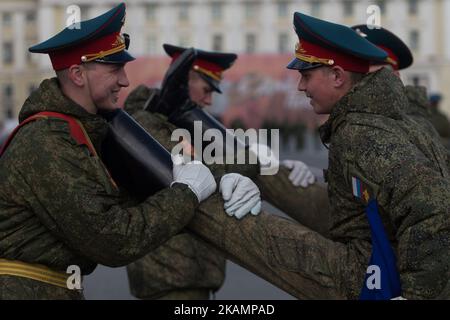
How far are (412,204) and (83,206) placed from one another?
1.08 meters

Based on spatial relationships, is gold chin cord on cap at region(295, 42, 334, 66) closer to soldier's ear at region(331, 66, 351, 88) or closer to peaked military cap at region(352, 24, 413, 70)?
soldier's ear at region(331, 66, 351, 88)

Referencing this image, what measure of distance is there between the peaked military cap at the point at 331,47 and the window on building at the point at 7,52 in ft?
242

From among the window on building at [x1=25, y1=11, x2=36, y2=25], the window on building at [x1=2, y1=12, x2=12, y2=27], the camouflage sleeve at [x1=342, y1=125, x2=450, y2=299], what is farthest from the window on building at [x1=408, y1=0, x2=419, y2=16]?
the camouflage sleeve at [x1=342, y1=125, x2=450, y2=299]

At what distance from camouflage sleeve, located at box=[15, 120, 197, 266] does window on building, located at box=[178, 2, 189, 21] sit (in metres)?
67.7

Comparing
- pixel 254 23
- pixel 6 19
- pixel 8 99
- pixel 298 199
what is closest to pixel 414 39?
pixel 254 23

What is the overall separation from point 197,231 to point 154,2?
6781cm

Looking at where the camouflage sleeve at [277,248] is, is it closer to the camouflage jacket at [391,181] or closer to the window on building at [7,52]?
the camouflage jacket at [391,181]

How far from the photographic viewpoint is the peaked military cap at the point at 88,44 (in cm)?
300

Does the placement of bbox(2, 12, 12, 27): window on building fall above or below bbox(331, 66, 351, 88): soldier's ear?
above

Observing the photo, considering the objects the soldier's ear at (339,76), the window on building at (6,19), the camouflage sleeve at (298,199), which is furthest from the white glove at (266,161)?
the window on building at (6,19)

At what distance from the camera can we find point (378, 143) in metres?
2.80

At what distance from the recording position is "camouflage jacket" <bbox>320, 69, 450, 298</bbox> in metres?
2.66

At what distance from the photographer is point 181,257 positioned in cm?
462
